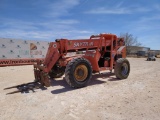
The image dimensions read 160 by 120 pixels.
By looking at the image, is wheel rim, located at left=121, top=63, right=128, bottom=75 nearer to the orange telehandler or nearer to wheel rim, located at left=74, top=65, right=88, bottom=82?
the orange telehandler

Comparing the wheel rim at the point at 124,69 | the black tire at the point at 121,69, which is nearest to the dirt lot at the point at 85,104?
the black tire at the point at 121,69

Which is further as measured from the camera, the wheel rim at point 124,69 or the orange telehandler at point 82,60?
the wheel rim at point 124,69

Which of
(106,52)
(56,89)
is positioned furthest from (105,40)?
(56,89)

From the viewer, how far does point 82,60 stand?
7309 millimetres

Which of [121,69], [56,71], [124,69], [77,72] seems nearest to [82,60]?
[77,72]

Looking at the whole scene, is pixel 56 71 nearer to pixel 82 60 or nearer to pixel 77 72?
pixel 77 72

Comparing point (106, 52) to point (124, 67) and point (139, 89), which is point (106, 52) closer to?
point (124, 67)

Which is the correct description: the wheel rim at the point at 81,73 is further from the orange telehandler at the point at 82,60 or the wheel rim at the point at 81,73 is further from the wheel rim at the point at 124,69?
the wheel rim at the point at 124,69

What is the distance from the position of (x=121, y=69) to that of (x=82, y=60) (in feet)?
9.16

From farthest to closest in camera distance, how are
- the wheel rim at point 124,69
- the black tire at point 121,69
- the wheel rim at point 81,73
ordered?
the wheel rim at point 124,69, the black tire at point 121,69, the wheel rim at point 81,73

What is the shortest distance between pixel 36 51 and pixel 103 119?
1863cm

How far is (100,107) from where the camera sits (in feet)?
16.5

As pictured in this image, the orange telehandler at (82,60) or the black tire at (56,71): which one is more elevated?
the orange telehandler at (82,60)

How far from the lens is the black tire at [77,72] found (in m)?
6.93
